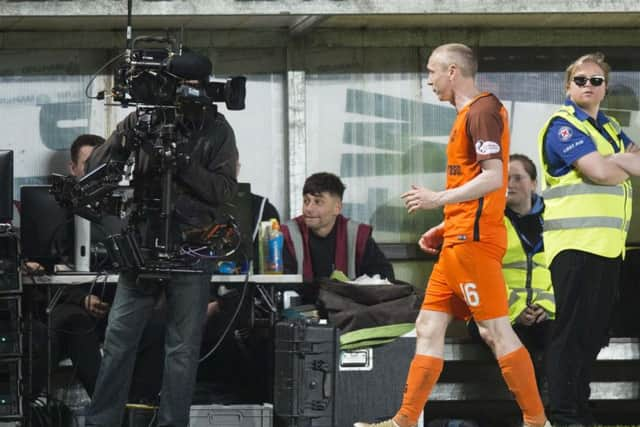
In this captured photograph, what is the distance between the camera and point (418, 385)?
26.0 ft

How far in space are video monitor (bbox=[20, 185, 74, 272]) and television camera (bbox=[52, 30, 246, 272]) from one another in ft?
3.26

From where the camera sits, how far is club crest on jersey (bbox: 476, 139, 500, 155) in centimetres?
773

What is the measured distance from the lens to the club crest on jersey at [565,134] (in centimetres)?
845

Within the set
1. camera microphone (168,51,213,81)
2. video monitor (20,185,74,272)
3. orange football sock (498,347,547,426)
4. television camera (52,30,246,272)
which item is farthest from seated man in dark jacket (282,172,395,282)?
orange football sock (498,347,547,426)

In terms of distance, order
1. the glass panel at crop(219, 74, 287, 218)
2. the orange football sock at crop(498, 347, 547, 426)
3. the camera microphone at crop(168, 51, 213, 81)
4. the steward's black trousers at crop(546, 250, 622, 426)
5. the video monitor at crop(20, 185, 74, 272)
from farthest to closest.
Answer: the glass panel at crop(219, 74, 287, 218)
the video monitor at crop(20, 185, 74, 272)
the steward's black trousers at crop(546, 250, 622, 426)
the camera microphone at crop(168, 51, 213, 81)
the orange football sock at crop(498, 347, 547, 426)

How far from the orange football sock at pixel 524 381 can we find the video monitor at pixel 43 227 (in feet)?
9.25

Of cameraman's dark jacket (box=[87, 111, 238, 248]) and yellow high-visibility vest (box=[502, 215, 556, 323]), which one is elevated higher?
cameraman's dark jacket (box=[87, 111, 238, 248])

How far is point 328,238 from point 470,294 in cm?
212

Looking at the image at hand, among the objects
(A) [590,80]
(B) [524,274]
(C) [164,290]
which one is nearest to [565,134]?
(A) [590,80]

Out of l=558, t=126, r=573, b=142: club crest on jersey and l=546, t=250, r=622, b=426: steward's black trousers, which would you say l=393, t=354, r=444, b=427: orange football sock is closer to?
l=546, t=250, r=622, b=426: steward's black trousers

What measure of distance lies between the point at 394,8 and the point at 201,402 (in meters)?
2.60

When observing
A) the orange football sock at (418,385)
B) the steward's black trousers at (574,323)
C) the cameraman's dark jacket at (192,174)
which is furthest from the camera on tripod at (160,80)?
the steward's black trousers at (574,323)

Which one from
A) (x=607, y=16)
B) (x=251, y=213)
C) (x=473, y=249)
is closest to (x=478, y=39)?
(x=607, y=16)

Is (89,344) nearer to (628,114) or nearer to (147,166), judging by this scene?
(147,166)
